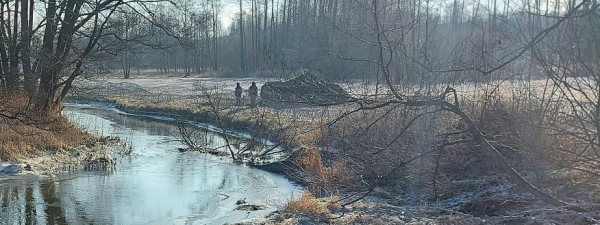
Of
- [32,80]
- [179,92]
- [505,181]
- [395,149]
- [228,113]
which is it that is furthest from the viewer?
[179,92]

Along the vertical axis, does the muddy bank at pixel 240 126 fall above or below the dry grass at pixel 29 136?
below

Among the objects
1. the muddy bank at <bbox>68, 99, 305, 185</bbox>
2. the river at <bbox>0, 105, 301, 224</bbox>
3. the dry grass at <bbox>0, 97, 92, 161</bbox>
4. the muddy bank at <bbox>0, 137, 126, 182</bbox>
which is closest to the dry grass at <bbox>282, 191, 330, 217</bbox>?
the river at <bbox>0, 105, 301, 224</bbox>

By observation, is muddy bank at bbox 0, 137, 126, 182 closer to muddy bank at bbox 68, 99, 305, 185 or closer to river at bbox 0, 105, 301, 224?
river at bbox 0, 105, 301, 224

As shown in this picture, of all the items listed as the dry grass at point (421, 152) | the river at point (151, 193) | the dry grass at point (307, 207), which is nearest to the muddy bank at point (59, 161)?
the river at point (151, 193)

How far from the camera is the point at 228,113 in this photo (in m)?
27.1

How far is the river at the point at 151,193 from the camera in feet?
35.2

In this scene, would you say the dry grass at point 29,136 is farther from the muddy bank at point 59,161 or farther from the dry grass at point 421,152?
the dry grass at point 421,152

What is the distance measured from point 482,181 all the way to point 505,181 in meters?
0.53

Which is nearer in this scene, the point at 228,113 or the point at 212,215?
the point at 212,215

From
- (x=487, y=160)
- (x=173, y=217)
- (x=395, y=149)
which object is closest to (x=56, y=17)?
(x=173, y=217)

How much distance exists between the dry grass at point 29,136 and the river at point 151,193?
196 centimetres

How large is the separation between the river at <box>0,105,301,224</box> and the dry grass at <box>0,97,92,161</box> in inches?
77.1

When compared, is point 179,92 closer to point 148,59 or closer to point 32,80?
point 32,80

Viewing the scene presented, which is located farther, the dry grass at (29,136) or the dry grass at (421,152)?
the dry grass at (29,136)
